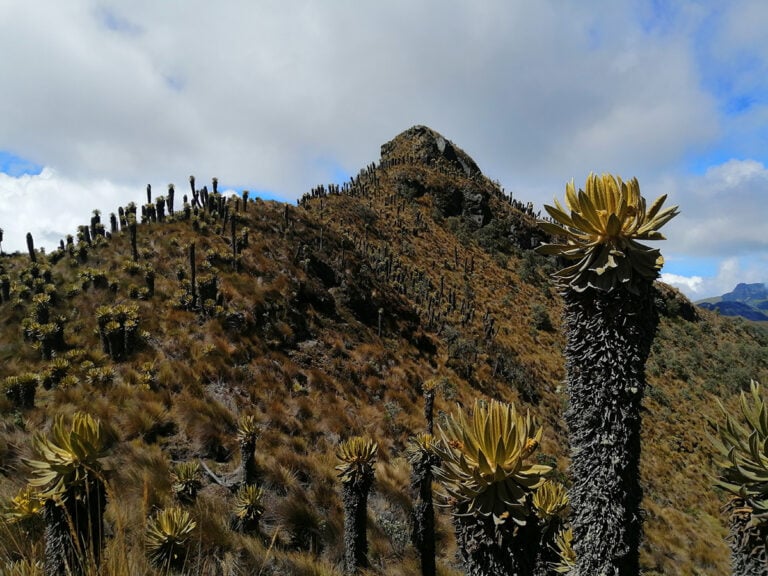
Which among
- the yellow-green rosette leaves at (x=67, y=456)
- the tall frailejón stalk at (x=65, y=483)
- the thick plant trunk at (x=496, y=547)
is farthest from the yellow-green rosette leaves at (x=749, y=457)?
the yellow-green rosette leaves at (x=67, y=456)

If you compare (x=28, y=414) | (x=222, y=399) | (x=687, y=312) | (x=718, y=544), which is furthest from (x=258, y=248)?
(x=687, y=312)

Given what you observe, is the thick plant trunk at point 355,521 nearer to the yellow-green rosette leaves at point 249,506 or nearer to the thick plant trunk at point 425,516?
the thick plant trunk at point 425,516

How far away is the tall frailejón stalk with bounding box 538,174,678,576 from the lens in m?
2.54

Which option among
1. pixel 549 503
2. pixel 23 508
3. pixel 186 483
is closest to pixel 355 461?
pixel 186 483

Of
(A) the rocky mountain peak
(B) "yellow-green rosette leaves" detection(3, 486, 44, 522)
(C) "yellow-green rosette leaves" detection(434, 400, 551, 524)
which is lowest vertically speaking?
(B) "yellow-green rosette leaves" detection(3, 486, 44, 522)

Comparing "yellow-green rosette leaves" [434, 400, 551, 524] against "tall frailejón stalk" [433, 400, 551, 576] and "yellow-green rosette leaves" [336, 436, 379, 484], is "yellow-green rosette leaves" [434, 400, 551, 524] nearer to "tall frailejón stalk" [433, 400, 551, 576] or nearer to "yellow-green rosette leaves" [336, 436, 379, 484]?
"tall frailejón stalk" [433, 400, 551, 576]

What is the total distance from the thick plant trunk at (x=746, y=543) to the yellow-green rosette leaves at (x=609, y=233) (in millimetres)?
1602

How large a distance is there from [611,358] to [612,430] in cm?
48

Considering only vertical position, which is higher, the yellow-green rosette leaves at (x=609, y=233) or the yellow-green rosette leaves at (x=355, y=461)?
the yellow-green rosette leaves at (x=609, y=233)

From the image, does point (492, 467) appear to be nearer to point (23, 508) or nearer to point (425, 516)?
point (23, 508)

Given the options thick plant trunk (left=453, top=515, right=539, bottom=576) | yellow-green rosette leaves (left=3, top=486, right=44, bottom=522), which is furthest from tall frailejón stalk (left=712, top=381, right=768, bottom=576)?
yellow-green rosette leaves (left=3, top=486, right=44, bottom=522)

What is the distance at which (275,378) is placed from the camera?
12.1m

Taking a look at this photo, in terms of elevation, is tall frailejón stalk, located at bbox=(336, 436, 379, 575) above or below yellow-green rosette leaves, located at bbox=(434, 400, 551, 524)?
below

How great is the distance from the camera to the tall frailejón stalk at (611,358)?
254 cm
